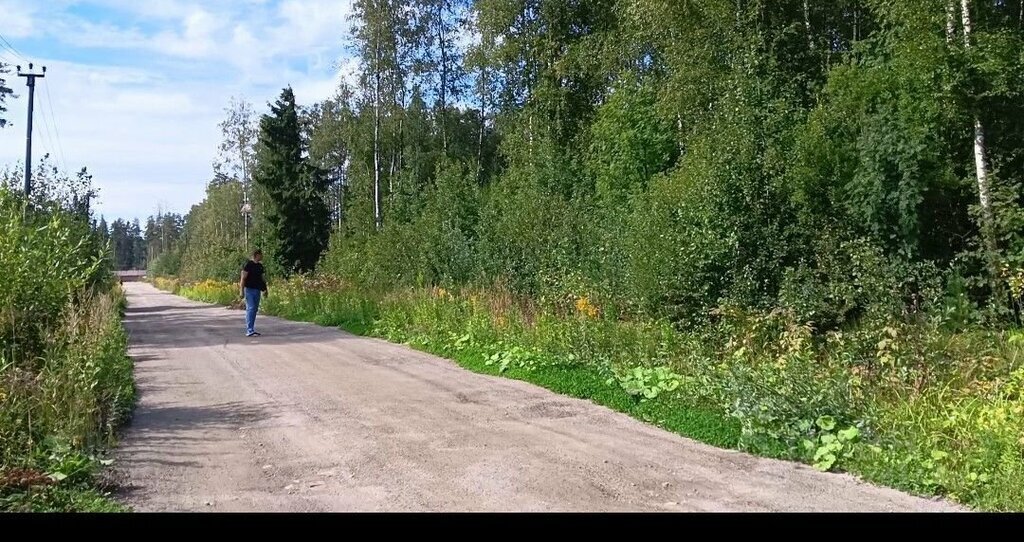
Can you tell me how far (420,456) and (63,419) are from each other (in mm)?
3150

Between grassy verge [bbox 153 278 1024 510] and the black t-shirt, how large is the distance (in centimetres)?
593

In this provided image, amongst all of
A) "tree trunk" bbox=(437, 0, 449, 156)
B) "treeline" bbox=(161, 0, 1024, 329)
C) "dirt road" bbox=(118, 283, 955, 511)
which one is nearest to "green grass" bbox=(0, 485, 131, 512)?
"dirt road" bbox=(118, 283, 955, 511)

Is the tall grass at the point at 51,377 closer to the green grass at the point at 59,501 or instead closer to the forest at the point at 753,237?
the green grass at the point at 59,501

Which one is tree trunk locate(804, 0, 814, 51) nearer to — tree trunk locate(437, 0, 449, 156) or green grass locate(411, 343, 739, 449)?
green grass locate(411, 343, 739, 449)

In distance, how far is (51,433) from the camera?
636 cm

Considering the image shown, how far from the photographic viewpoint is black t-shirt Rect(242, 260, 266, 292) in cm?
1636

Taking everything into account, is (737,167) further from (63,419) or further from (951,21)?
(63,419)

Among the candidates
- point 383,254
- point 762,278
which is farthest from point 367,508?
point 383,254

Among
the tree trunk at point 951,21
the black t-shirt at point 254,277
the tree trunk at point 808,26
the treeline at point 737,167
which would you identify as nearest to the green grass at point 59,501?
the treeline at point 737,167

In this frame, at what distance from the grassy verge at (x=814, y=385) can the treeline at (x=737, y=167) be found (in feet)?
3.74

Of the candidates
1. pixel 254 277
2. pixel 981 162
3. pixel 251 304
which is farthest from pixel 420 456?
pixel 981 162

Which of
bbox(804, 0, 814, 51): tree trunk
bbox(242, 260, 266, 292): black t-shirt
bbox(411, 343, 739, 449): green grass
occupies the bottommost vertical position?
bbox(411, 343, 739, 449): green grass

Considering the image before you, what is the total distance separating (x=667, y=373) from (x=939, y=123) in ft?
34.0

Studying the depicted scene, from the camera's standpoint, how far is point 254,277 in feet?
54.1
